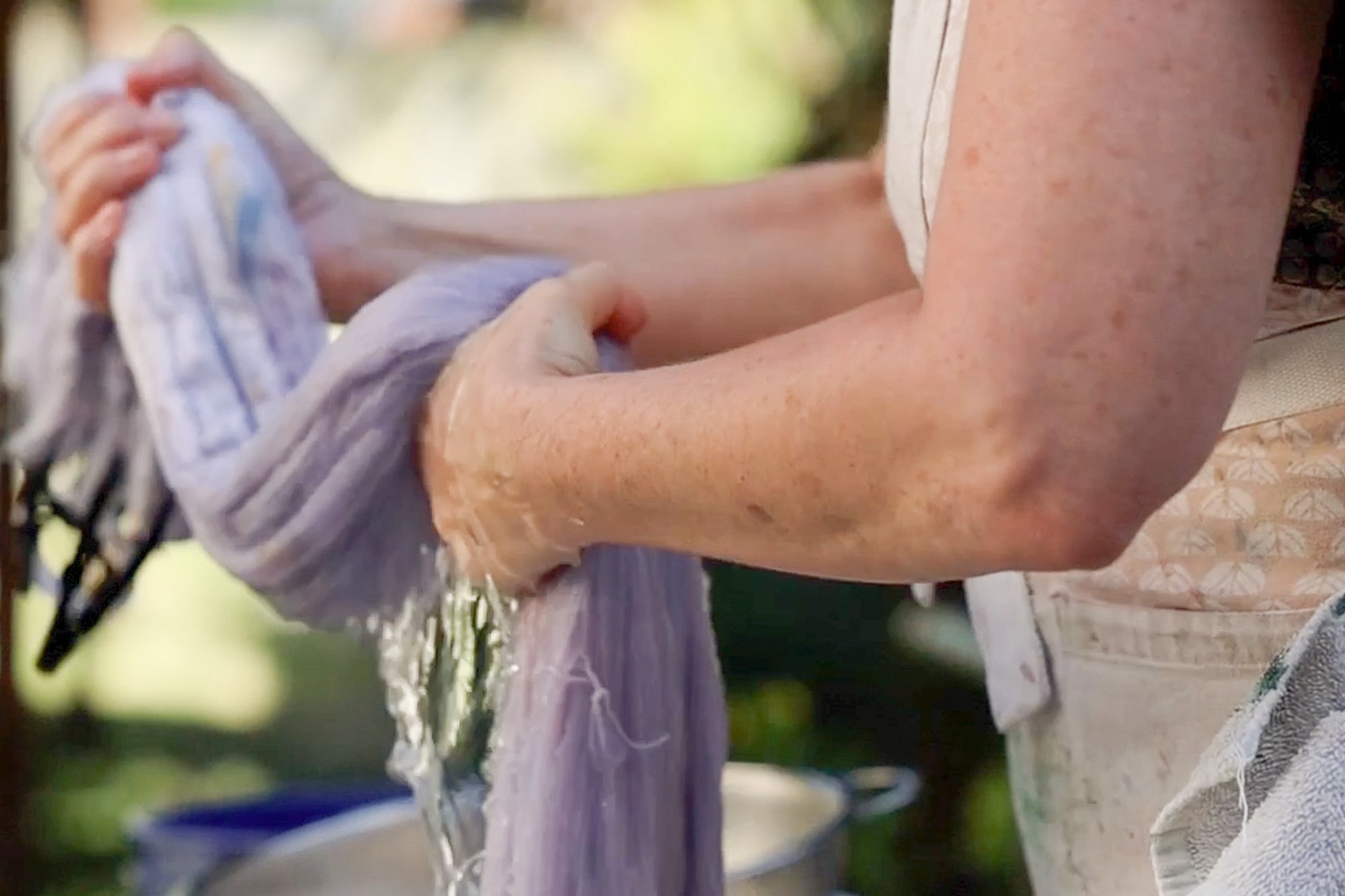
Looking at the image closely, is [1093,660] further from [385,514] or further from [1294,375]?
[385,514]

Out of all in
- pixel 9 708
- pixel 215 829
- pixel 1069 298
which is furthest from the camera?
pixel 9 708

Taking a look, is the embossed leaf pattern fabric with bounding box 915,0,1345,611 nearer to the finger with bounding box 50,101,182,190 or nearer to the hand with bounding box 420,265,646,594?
the hand with bounding box 420,265,646,594

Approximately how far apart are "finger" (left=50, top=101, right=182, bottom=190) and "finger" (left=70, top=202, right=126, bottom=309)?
36mm

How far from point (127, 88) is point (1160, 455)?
24.8 inches

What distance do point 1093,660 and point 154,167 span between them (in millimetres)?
532

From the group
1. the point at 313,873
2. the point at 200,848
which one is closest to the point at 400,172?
the point at 200,848

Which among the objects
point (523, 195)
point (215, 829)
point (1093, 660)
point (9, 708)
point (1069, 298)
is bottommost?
point (9, 708)

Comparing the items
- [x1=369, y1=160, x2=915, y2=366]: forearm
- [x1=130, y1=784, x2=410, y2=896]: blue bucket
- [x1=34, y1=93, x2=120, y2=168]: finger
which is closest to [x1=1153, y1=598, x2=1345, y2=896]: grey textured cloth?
[x1=369, y1=160, x2=915, y2=366]: forearm

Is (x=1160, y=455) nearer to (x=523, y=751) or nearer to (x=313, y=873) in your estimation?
(x=523, y=751)

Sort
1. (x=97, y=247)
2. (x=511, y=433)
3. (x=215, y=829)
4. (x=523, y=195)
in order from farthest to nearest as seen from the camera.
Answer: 1. (x=523, y=195)
2. (x=215, y=829)
3. (x=97, y=247)
4. (x=511, y=433)

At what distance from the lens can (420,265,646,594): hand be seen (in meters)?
0.55

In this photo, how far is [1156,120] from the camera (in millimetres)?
396

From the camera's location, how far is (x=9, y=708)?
1820 millimetres

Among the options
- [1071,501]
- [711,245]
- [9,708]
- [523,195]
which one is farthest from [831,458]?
[9,708]
